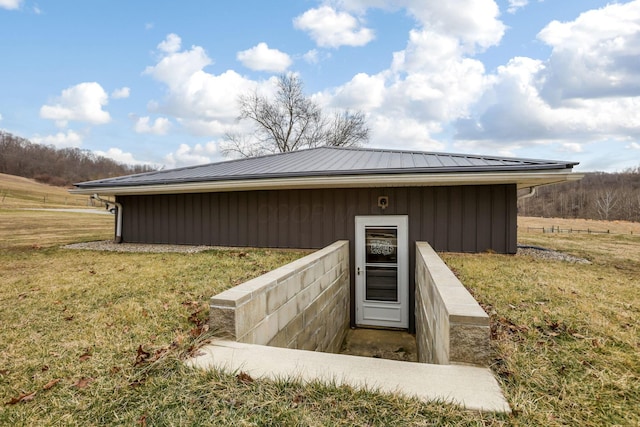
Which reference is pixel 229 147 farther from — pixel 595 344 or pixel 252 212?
pixel 595 344

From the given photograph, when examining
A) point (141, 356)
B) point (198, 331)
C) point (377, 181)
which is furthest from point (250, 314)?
point (377, 181)

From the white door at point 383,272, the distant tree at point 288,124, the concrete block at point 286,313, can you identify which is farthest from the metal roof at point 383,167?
the distant tree at point 288,124

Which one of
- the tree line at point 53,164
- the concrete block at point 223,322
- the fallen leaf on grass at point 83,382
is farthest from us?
the tree line at point 53,164

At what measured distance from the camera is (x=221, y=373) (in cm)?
186

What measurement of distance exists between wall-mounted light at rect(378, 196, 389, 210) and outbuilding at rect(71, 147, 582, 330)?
21mm

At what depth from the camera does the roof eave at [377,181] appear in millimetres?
5477

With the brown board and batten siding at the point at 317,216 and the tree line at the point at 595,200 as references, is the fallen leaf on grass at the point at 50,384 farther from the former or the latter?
the tree line at the point at 595,200

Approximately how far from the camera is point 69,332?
2.64 m

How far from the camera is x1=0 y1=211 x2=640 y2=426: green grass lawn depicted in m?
1.54

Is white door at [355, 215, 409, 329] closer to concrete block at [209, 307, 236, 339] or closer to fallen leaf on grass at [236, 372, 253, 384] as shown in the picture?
concrete block at [209, 307, 236, 339]

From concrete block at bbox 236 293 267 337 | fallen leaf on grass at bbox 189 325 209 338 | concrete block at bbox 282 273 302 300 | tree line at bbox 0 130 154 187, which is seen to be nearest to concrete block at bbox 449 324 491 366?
concrete block at bbox 236 293 267 337

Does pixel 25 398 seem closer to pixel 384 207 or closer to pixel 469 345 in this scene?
pixel 469 345

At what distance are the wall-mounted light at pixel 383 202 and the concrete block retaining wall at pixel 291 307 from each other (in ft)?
4.80

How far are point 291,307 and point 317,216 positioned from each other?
3830 mm
